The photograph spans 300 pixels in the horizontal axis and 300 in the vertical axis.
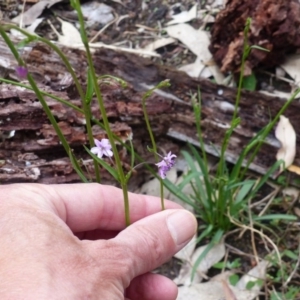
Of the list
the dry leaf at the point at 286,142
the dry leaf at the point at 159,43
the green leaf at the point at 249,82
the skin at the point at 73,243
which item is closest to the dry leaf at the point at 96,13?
the dry leaf at the point at 159,43

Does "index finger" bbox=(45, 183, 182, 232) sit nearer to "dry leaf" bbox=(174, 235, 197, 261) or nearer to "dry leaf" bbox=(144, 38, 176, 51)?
"dry leaf" bbox=(174, 235, 197, 261)

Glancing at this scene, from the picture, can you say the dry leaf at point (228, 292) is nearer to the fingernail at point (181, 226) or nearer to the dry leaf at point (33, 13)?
the fingernail at point (181, 226)

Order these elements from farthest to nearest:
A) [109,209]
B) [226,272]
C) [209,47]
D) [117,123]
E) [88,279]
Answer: [209,47] → [226,272] → [117,123] → [109,209] → [88,279]

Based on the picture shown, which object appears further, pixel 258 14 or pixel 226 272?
pixel 258 14

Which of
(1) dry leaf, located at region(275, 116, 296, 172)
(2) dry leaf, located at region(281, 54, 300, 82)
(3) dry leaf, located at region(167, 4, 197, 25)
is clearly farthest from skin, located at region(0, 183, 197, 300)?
(3) dry leaf, located at region(167, 4, 197, 25)

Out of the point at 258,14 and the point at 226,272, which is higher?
the point at 258,14

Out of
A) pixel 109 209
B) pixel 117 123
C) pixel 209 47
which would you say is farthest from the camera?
pixel 209 47

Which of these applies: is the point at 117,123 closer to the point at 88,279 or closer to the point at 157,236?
the point at 157,236

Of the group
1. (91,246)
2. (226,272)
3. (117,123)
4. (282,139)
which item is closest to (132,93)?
(117,123)
